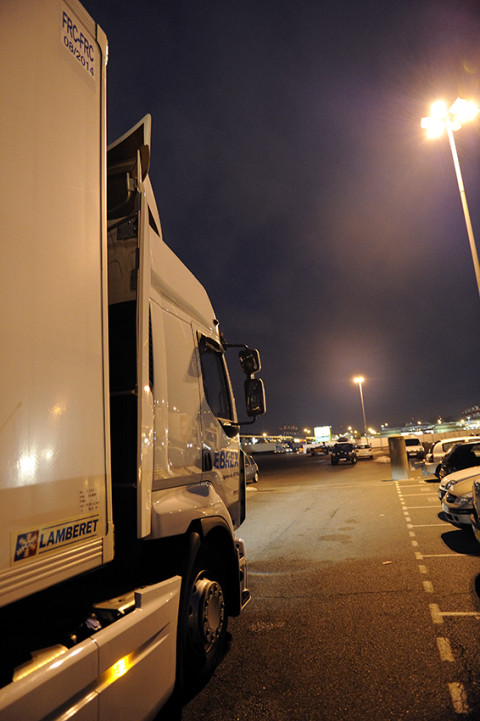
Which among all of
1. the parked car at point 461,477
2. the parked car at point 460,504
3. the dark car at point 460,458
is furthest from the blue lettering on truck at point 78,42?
the dark car at point 460,458

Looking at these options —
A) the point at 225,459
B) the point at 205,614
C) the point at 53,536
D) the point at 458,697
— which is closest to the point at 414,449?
the point at 225,459

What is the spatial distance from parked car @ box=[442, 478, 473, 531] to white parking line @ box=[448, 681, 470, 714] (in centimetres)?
437

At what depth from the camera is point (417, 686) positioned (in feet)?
10.00

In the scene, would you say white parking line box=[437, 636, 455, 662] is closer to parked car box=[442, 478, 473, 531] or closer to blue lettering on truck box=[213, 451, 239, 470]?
blue lettering on truck box=[213, 451, 239, 470]

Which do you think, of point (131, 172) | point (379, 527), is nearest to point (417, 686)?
point (131, 172)

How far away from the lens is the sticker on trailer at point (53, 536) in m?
1.64

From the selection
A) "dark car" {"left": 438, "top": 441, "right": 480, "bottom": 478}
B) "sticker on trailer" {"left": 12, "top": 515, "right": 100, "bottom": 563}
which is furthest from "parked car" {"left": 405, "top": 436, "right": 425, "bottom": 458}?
"sticker on trailer" {"left": 12, "top": 515, "right": 100, "bottom": 563}

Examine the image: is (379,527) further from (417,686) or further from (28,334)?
(28,334)

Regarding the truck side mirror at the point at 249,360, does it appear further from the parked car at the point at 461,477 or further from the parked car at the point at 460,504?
the parked car at the point at 461,477

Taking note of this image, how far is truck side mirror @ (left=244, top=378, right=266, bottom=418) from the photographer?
483cm

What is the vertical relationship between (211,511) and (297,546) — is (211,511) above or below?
above

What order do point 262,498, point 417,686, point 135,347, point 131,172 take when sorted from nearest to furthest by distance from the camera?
point 135,347 < point 417,686 < point 131,172 < point 262,498

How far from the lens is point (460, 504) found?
7051 millimetres

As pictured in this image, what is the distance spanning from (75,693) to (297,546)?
21.0 feet
